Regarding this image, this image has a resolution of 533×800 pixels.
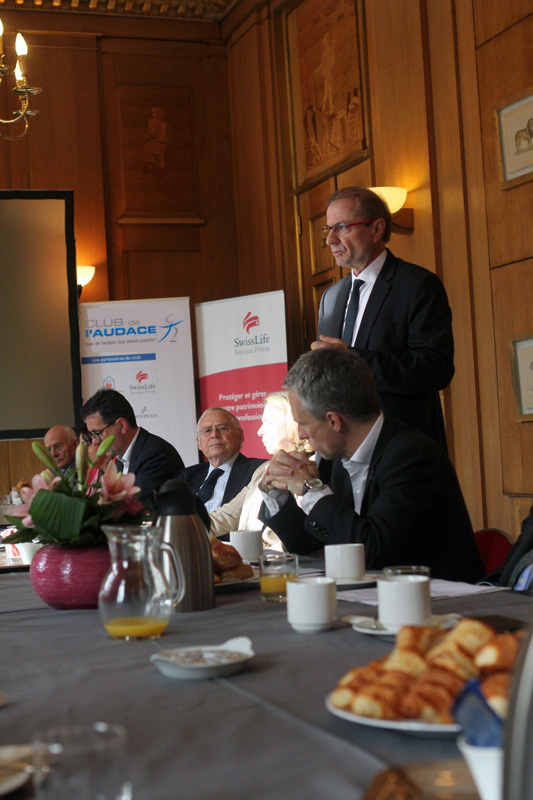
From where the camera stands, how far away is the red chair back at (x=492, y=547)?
2488 mm

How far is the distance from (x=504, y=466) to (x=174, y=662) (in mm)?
3862

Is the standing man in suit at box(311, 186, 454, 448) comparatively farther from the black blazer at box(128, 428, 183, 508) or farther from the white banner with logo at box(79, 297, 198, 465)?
the white banner with logo at box(79, 297, 198, 465)

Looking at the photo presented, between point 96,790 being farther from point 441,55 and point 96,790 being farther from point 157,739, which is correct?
point 441,55

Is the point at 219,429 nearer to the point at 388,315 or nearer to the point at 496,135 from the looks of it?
the point at 388,315

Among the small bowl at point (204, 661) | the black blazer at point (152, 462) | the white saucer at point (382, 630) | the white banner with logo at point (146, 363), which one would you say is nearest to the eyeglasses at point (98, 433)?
A: the black blazer at point (152, 462)

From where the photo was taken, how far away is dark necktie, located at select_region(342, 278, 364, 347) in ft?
10.5

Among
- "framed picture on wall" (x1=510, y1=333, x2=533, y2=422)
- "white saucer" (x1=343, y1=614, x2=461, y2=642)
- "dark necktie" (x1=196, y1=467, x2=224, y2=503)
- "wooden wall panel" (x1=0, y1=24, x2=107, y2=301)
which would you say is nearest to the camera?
"white saucer" (x1=343, y1=614, x2=461, y2=642)

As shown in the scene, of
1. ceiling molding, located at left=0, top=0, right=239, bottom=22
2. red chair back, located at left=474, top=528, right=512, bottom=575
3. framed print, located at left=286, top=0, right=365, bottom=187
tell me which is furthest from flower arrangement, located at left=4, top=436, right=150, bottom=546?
ceiling molding, located at left=0, top=0, right=239, bottom=22

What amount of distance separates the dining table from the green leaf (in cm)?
17

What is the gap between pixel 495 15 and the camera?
4.69m

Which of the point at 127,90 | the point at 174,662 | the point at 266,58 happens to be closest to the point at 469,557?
the point at 174,662

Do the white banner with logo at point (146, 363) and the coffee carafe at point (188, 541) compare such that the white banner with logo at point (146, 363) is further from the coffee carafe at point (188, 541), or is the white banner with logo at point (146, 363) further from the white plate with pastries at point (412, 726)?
the white plate with pastries at point (412, 726)

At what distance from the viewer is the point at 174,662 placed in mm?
1142

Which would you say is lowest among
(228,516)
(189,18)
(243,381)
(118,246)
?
(228,516)
